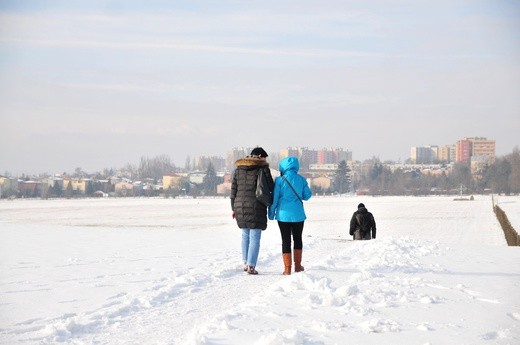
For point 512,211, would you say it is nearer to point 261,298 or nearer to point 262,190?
point 262,190

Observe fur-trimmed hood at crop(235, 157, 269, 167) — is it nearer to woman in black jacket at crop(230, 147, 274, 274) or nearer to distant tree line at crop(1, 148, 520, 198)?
woman in black jacket at crop(230, 147, 274, 274)

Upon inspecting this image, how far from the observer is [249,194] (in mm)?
9797

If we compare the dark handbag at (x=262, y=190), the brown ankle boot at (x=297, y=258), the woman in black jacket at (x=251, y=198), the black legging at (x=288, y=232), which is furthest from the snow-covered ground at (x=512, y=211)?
the dark handbag at (x=262, y=190)

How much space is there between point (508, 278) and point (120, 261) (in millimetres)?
6275

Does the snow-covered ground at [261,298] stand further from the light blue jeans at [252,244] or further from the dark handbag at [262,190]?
the dark handbag at [262,190]

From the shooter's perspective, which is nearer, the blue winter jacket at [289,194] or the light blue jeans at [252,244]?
the blue winter jacket at [289,194]

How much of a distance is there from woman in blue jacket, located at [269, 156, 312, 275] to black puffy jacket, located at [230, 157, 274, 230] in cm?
15

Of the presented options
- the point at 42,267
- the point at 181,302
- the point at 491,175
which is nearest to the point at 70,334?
the point at 181,302

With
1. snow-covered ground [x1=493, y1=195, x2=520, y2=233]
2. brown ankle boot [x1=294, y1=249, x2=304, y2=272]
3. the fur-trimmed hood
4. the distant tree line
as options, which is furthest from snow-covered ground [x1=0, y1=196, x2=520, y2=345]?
the distant tree line

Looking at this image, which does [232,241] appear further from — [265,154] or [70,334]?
[70,334]

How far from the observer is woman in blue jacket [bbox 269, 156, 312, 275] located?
31.9ft

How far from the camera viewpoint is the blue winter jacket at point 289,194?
9.73m

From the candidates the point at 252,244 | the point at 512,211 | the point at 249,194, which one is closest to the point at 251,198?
the point at 249,194

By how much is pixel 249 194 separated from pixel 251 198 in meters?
0.06
